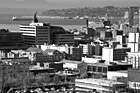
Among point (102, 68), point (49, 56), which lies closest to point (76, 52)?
point (49, 56)

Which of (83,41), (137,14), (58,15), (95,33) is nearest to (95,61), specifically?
(83,41)

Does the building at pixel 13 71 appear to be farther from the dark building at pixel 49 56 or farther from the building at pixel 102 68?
the dark building at pixel 49 56

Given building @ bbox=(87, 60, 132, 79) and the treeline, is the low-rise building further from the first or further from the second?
the treeline

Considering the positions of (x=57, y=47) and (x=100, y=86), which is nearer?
(x=100, y=86)

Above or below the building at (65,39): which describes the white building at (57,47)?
below

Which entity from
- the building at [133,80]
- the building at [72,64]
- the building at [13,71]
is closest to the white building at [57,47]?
the building at [72,64]

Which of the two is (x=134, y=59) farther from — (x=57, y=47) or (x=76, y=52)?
(x=57, y=47)

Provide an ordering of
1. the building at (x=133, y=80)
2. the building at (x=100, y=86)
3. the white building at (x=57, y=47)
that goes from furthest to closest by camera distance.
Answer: the white building at (x=57, y=47) < the building at (x=133, y=80) < the building at (x=100, y=86)
